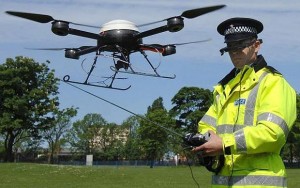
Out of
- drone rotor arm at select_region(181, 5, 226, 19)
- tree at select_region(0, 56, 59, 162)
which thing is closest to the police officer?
drone rotor arm at select_region(181, 5, 226, 19)

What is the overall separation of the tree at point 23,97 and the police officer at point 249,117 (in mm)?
53394

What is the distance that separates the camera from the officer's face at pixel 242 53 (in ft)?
15.1

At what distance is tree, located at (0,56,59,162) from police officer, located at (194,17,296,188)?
53394mm

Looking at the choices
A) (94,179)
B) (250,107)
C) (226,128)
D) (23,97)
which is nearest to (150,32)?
(226,128)

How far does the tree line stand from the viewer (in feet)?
189

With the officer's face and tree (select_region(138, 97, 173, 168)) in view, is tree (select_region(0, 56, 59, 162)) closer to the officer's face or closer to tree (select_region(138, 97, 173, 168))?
tree (select_region(138, 97, 173, 168))

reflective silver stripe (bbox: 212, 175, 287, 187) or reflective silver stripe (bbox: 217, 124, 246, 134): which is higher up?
reflective silver stripe (bbox: 217, 124, 246, 134)

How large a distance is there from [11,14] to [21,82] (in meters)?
55.0

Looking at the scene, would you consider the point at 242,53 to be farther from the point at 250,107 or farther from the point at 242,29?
the point at 250,107

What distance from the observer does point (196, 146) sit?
4352 mm

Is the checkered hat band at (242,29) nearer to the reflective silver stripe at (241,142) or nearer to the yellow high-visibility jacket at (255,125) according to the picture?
the yellow high-visibility jacket at (255,125)

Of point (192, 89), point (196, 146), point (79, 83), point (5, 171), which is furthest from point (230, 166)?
point (192, 89)

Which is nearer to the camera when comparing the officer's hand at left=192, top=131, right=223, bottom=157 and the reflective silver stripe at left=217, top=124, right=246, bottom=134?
the officer's hand at left=192, top=131, right=223, bottom=157

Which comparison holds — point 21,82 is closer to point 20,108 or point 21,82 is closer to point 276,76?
point 20,108
